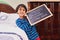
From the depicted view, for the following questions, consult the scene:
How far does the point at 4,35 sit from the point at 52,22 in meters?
1.41

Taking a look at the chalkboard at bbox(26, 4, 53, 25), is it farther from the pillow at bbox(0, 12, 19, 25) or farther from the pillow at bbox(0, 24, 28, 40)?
the pillow at bbox(0, 12, 19, 25)

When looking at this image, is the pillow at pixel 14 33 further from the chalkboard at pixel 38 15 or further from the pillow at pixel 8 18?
the pillow at pixel 8 18

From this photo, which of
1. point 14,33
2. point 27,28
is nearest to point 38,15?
A: point 27,28

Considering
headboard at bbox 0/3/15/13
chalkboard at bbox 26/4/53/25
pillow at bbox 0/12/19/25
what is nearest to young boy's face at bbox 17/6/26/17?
chalkboard at bbox 26/4/53/25

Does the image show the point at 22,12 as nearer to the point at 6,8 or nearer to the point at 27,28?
the point at 27,28

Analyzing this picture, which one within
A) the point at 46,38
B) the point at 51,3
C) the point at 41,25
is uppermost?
the point at 51,3

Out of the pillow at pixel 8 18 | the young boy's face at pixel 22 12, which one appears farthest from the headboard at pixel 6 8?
the young boy's face at pixel 22 12

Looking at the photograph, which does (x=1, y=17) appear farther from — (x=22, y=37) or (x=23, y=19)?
(x=22, y=37)

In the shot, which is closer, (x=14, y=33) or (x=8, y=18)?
(x=14, y=33)

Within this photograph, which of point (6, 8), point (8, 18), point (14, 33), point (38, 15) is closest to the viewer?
point (14, 33)

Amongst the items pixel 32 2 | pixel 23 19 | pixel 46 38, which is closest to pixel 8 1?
pixel 32 2

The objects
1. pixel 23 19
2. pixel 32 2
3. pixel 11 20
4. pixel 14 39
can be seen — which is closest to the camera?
pixel 14 39

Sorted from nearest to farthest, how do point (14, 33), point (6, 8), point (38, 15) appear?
point (14, 33), point (38, 15), point (6, 8)

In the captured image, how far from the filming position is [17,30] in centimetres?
165
